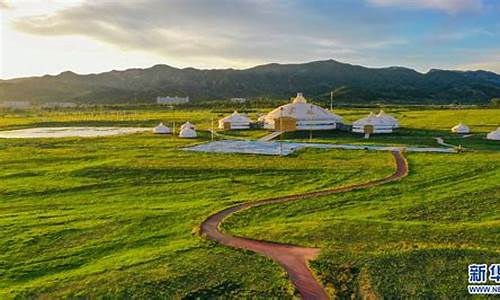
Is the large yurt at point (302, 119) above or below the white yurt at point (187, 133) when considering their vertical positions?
above

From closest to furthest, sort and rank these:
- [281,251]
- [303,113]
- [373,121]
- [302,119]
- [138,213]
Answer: [281,251] → [138,213] → [373,121] → [302,119] → [303,113]

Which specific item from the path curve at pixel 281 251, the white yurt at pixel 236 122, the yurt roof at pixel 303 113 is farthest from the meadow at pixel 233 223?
the white yurt at pixel 236 122

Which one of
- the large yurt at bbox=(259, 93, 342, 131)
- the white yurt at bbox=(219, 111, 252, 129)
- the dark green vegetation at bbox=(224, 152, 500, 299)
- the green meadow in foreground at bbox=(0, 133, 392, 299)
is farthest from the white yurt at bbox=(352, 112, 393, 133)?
the dark green vegetation at bbox=(224, 152, 500, 299)

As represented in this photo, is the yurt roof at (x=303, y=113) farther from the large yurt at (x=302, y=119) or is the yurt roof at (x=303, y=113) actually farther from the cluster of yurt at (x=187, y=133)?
the cluster of yurt at (x=187, y=133)

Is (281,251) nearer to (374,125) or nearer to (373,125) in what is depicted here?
(373,125)

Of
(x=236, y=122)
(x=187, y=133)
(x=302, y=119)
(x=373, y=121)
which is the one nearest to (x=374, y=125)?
(x=373, y=121)

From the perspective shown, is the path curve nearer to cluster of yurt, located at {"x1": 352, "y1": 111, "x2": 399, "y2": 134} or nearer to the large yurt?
cluster of yurt, located at {"x1": 352, "y1": 111, "x2": 399, "y2": 134}
